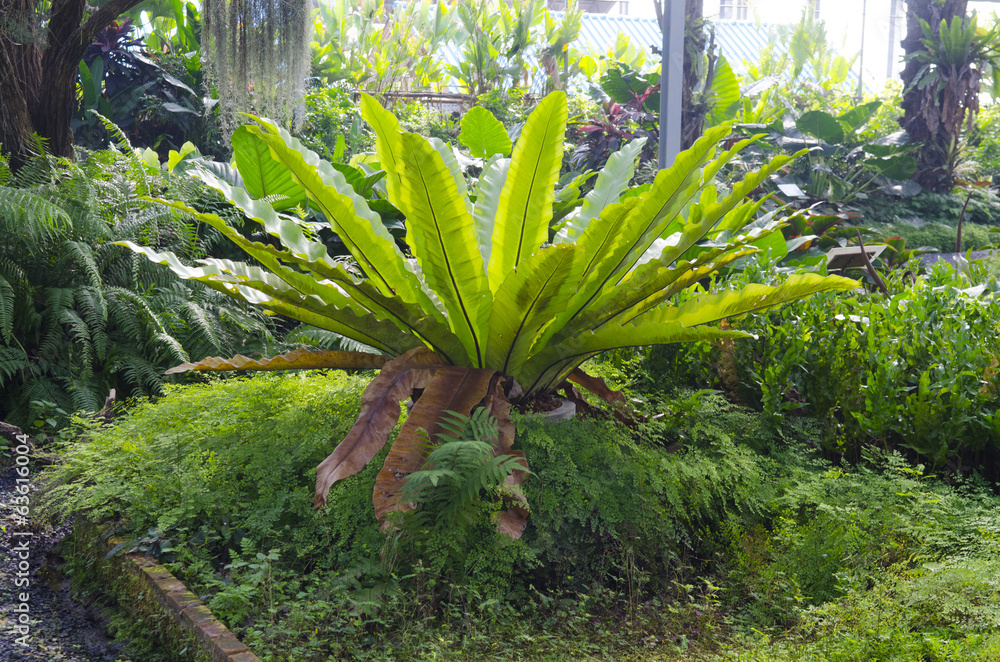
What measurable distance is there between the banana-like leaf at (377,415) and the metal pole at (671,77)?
2.35 m

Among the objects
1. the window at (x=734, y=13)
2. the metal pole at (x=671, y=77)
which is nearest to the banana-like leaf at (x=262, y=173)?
the metal pole at (x=671, y=77)

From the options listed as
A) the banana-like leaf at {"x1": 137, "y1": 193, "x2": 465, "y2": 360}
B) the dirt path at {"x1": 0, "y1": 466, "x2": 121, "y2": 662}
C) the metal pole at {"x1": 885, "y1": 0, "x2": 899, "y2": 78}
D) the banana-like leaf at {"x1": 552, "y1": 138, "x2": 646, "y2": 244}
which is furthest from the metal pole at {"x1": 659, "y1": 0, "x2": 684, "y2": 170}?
the metal pole at {"x1": 885, "y1": 0, "x2": 899, "y2": 78}

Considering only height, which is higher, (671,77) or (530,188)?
(671,77)

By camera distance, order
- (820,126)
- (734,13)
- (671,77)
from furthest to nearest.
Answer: (734,13) → (820,126) → (671,77)

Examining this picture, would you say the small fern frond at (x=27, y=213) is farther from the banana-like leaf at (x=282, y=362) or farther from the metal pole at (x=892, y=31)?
the metal pole at (x=892, y=31)

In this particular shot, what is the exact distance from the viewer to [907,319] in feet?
8.86

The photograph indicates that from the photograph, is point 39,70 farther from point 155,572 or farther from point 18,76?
point 155,572

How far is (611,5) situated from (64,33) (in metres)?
25.3

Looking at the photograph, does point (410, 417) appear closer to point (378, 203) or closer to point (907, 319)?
point (907, 319)

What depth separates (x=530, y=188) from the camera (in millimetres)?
2285

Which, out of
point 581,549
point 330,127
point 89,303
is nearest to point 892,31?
point 330,127

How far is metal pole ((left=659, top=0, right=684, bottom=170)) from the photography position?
405cm

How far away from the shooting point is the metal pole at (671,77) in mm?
4051

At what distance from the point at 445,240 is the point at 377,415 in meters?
0.57
